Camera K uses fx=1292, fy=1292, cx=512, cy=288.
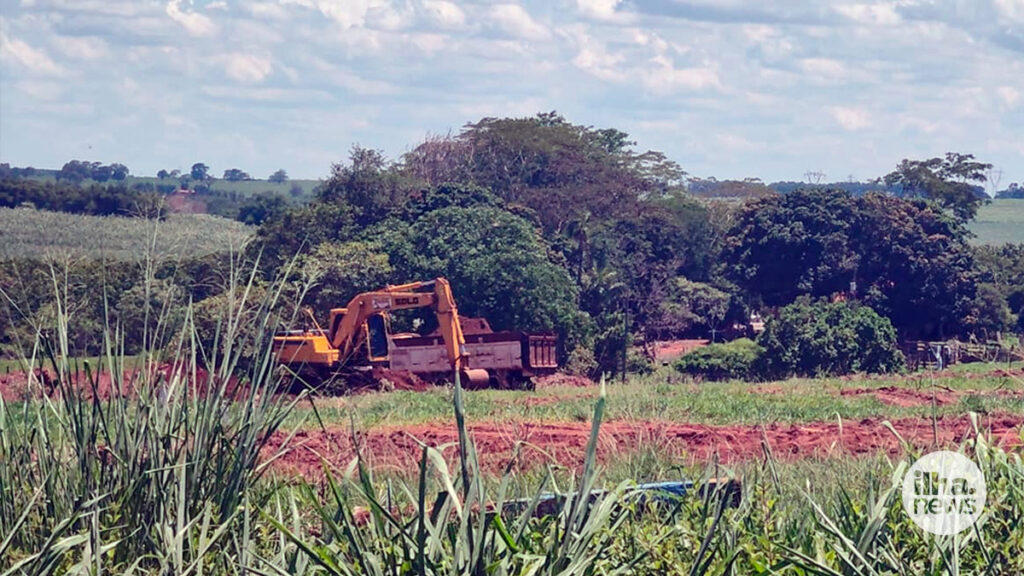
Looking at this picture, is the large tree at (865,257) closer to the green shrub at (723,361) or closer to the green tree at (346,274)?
the green shrub at (723,361)

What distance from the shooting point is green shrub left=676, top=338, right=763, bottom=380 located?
3167cm

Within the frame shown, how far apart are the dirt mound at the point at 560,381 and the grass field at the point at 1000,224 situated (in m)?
75.5

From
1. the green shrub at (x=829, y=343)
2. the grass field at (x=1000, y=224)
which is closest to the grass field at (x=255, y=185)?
the grass field at (x=1000, y=224)

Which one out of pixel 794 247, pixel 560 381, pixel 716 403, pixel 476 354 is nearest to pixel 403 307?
pixel 476 354

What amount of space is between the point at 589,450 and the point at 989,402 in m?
12.7

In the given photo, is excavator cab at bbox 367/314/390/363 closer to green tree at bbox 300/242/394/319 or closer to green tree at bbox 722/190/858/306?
green tree at bbox 300/242/394/319

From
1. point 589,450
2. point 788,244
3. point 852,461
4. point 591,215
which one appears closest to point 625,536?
point 589,450

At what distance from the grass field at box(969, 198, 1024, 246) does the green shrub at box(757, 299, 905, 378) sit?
232ft

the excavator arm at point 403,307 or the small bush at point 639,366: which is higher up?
the excavator arm at point 403,307

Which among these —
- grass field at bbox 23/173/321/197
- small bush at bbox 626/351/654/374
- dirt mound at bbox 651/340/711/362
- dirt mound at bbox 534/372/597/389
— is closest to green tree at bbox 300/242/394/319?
dirt mound at bbox 534/372/597/389

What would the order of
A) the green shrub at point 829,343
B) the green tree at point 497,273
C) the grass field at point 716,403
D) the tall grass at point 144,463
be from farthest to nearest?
the green tree at point 497,273
the green shrub at point 829,343
the grass field at point 716,403
the tall grass at point 144,463

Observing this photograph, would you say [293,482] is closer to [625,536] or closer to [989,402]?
[625,536]

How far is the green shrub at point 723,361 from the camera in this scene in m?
31.7

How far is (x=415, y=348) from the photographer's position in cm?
2411
